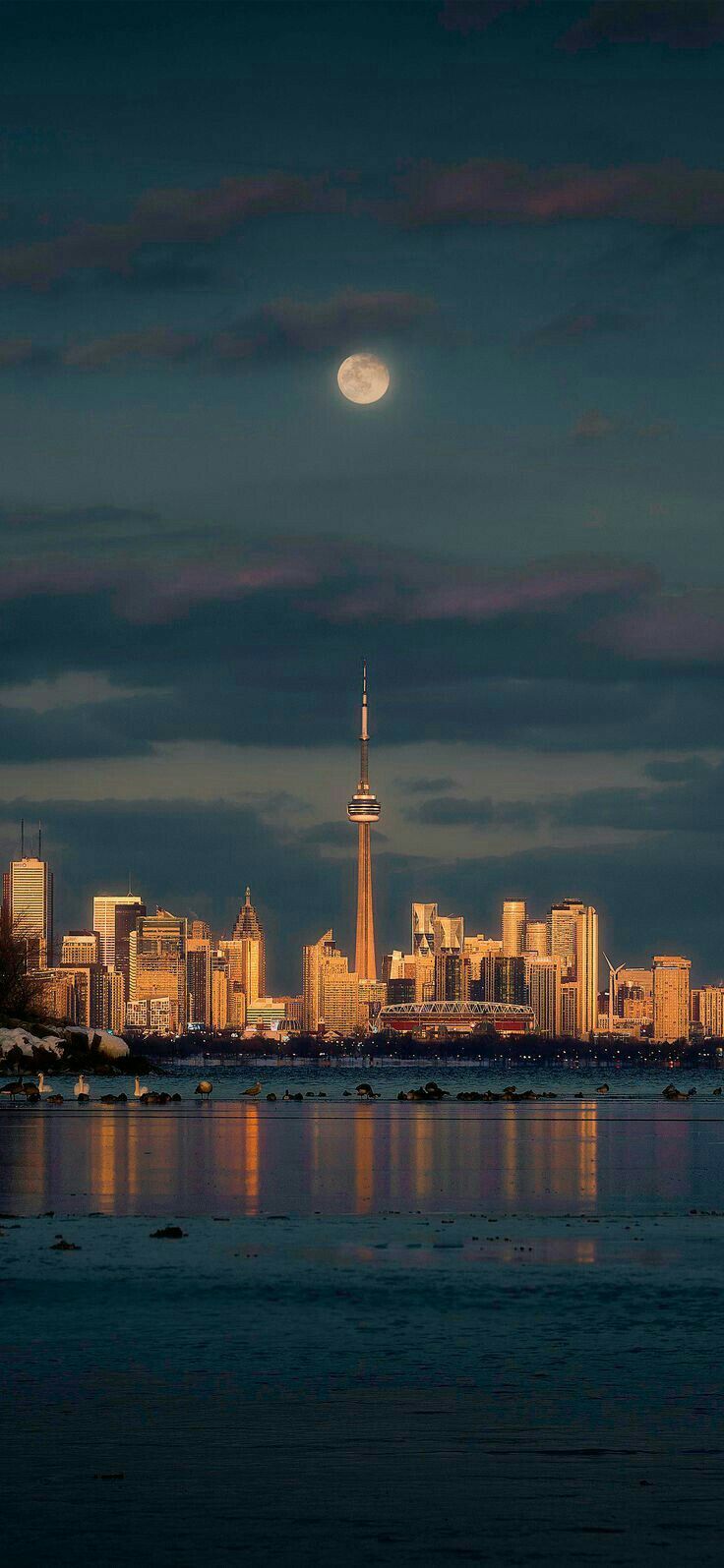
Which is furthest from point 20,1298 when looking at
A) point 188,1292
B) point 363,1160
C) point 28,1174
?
point 363,1160

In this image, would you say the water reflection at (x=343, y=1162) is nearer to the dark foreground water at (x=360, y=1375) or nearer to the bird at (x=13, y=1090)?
the dark foreground water at (x=360, y=1375)

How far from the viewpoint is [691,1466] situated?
17062mm

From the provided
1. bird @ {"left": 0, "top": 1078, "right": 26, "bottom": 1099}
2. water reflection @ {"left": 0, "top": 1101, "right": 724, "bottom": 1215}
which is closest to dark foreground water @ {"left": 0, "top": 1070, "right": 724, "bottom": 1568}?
A: water reflection @ {"left": 0, "top": 1101, "right": 724, "bottom": 1215}

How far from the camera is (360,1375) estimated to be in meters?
21.7

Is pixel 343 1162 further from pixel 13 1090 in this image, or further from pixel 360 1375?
pixel 13 1090

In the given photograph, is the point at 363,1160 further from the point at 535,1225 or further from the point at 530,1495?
the point at 530,1495

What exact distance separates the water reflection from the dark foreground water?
42 centimetres

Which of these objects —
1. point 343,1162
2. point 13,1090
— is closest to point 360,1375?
point 343,1162

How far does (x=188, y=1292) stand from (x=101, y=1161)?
31.9m

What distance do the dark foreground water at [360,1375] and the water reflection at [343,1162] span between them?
0.42 m

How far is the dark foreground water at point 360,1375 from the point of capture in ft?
50.0

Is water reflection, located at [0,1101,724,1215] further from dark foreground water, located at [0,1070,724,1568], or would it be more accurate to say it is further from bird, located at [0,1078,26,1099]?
bird, located at [0,1078,26,1099]

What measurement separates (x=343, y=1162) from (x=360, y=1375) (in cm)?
4040

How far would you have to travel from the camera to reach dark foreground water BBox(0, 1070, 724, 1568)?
15.2 metres
